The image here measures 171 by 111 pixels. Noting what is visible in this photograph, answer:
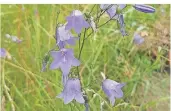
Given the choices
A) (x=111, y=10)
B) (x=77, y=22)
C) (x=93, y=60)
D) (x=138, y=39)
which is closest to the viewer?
(x=77, y=22)

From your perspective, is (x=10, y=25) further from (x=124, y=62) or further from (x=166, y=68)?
(x=166, y=68)

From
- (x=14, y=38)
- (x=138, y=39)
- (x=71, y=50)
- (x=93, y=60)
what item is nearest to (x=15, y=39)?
(x=14, y=38)

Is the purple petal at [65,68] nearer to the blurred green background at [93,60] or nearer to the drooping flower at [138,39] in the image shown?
the blurred green background at [93,60]

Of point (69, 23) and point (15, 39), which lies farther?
point (15, 39)

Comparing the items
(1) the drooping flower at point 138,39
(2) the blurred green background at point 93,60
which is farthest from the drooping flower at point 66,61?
(1) the drooping flower at point 138,39

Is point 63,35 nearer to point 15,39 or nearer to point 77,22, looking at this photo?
point 77,22

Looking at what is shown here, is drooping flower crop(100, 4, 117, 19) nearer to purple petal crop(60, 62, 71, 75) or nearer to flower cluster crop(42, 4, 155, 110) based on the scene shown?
flower cluster crop(42, 4, 155, 110)
